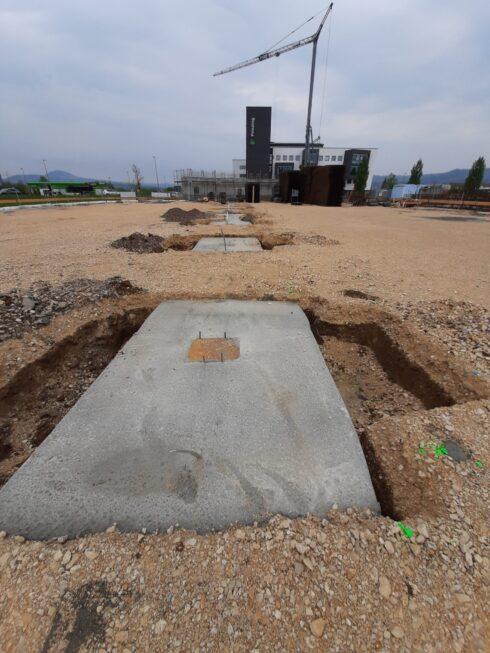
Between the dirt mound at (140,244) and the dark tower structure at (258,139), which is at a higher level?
the dark tower structure at (258,139)

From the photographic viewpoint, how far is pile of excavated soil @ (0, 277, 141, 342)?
3.61m

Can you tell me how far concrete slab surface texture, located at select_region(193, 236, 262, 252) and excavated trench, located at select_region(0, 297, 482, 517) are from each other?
12.1 feet

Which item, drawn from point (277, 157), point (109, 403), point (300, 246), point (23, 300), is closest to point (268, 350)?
point (109, 403)

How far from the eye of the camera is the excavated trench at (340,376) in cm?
252

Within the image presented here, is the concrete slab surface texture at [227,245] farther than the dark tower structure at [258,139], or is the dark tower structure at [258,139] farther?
the dark tower structure at [258,139]

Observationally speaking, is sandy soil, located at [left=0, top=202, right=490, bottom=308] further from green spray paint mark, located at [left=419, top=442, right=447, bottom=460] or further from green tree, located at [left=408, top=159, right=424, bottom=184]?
green tree, located at [left=408, top=159, right=424, bottom=184]

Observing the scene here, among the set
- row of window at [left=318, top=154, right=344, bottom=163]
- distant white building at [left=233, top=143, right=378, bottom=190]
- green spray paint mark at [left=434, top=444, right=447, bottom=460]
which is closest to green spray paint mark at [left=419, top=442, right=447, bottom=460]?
green spray paint mark at [left=434, top=444, right=447, bottom=460]

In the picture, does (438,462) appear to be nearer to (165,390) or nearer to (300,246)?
(165,390)

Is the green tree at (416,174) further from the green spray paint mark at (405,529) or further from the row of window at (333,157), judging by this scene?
the green spray paint mark at (405,529)

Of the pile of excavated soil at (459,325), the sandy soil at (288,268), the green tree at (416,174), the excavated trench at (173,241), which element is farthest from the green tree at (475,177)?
the pile of excavated soil at (459,325)

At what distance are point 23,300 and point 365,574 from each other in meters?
4.81

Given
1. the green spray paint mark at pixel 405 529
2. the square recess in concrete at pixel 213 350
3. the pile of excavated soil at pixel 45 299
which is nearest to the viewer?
the green spray paint mark at pixel 405 529

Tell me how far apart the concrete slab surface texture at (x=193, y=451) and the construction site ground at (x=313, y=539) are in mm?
110

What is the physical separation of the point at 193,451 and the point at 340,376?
7.00 feet
